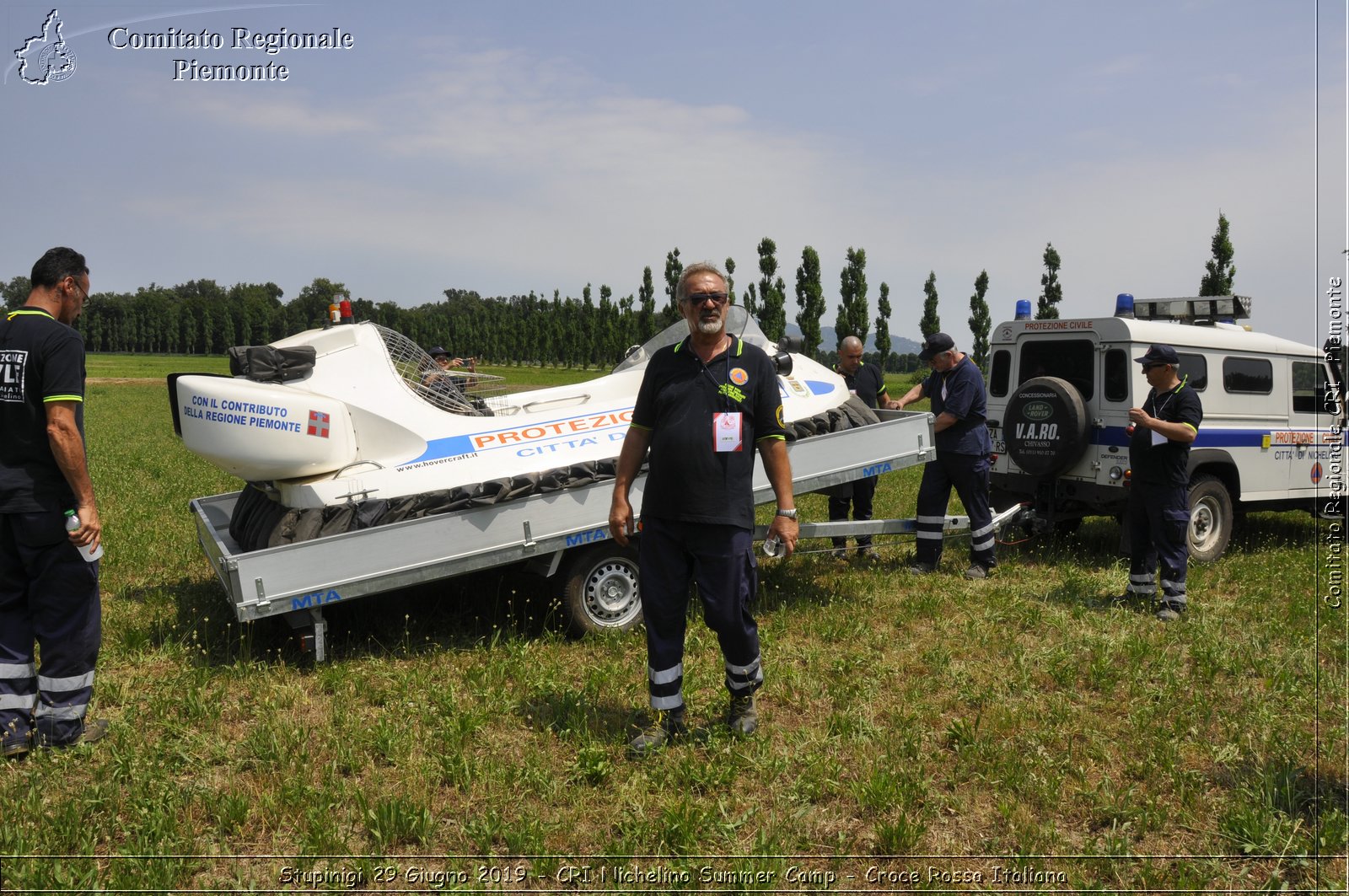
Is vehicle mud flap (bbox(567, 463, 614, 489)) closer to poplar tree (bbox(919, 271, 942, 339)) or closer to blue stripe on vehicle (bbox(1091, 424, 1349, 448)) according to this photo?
blue stripe on vehicle (bbox(1091, 424, 1349, 448))

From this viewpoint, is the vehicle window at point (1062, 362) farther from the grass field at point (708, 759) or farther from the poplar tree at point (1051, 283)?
the poplar tree at point (1051, 283)

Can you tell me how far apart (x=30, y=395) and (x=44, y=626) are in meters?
1.11

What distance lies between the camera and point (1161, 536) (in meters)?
6.48

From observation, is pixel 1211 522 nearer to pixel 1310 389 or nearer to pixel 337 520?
pixel 1310 389

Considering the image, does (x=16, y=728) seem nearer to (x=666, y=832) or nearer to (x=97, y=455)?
(x=666, y=832)

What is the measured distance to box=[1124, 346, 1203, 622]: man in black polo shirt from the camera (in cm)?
630

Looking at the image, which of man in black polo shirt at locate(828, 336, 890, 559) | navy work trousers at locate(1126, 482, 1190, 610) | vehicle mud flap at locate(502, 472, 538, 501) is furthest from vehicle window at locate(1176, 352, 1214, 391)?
vehicle mud flap at locate(502, 472, 538, 501)

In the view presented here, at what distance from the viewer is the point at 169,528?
892 centimetres

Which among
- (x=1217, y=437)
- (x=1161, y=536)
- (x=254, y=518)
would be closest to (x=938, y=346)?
(x=1161, y=536)

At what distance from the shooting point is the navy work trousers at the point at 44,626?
415cm

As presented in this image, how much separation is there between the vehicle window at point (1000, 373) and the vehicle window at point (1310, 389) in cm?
281

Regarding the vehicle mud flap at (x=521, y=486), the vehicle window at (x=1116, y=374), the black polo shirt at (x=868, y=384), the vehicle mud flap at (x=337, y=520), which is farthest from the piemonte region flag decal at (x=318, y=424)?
the vehicle window at (x=1116, y=374)

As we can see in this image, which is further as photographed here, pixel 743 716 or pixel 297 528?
pixel 297 528

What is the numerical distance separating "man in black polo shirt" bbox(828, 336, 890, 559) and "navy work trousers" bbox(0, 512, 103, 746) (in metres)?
6.03
